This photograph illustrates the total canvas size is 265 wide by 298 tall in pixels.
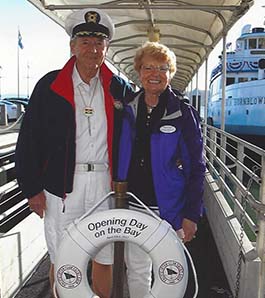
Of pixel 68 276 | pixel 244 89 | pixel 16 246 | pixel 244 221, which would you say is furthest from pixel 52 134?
pixel 244 89

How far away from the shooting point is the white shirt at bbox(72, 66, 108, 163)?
2311mm

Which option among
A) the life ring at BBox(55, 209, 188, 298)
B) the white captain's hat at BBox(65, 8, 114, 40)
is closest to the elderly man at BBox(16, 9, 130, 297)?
the white captain's hat at BBox(65, 8, 114, 40)

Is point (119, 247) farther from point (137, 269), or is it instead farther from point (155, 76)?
point (155, 76)

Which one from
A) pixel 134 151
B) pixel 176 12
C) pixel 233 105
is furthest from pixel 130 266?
pixel 233 105

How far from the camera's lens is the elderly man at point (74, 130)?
7.45 ft

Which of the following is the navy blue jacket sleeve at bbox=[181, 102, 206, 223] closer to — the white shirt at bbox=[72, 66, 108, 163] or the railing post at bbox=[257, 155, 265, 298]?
the white shirt at bbox=[72, 66, 108, 163]

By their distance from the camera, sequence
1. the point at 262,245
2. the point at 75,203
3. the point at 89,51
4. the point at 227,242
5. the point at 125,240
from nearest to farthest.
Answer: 1. the point at 125,240
2. the point at 89,51
3. the point at 75,203
4. the point at 262,245
5. the point at 227,242

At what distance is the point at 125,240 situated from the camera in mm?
2148

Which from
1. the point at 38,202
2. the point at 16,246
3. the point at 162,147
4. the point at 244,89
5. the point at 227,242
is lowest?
the point at 227,242

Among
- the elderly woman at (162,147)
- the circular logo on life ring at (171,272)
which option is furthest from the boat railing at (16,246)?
the circular logo on life ring at (171,272)

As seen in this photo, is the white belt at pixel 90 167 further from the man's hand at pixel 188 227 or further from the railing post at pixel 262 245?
the railing post at pixel 262 245

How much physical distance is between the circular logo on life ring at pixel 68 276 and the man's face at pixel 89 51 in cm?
101

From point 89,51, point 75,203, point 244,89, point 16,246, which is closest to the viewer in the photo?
point 89,51

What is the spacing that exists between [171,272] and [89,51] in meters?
1.16
